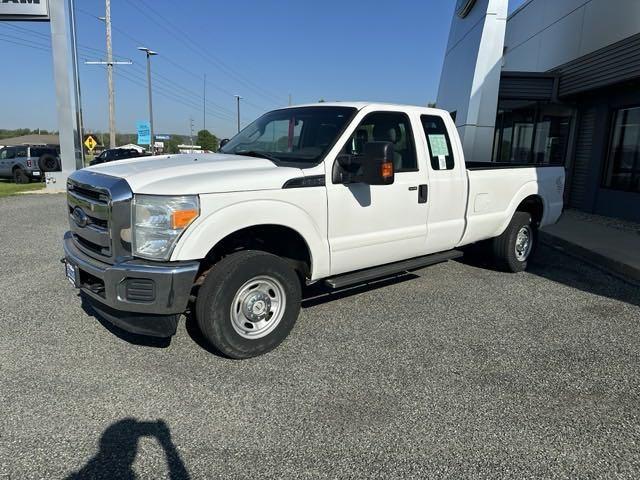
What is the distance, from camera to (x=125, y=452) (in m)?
2.65

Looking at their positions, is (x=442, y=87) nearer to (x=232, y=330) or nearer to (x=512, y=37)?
(x=512, y=37)

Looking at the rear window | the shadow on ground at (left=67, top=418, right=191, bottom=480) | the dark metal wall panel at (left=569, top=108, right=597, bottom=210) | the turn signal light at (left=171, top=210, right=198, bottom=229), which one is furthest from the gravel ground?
the rear window

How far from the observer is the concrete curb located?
21.4ft

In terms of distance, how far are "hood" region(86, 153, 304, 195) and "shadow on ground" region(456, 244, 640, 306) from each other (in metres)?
3.84

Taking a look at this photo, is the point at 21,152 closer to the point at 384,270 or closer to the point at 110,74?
the point at 110,74

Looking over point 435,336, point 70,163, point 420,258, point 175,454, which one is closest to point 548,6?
point 420,258

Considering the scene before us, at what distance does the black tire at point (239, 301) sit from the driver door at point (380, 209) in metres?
0.57

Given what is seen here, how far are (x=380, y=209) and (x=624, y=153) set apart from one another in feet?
31.3

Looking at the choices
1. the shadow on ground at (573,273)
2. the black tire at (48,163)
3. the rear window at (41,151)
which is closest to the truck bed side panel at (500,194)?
the shadow on ground at (573,273)

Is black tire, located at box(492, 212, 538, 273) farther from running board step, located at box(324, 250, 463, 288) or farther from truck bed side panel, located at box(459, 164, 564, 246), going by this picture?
running board step, located at box(324, 250, 463, 288)

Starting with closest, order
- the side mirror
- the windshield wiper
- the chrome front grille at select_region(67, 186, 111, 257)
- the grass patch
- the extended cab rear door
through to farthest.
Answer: the chrome front grille at select_region(67, 186, 111, 257) < the side mirror < the windshield wiper < the extended cab rear door < the grass patch

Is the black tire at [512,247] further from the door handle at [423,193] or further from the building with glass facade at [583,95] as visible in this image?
the building with glass facade at [583,95]

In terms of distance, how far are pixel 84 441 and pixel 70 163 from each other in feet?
61.2

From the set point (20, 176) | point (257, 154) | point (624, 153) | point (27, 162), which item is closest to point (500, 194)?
point (257, 154)
